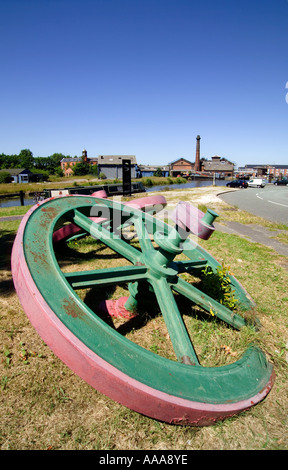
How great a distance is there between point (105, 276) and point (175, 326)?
710mm

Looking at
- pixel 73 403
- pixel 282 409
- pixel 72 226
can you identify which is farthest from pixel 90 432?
pixel 72 226

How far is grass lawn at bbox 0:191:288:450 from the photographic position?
5.17 ft

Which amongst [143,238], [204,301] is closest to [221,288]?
Result: [204,301]

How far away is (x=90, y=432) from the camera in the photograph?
1.63 metres

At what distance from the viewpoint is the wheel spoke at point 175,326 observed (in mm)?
1821

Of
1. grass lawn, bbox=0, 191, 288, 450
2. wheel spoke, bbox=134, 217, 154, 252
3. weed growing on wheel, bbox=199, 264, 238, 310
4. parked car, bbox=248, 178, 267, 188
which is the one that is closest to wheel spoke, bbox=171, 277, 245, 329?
grass lawn, bbox=0, 191, 288, 450

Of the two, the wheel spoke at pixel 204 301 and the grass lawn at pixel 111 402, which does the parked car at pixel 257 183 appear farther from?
the wheel spoke at pixel 204 301

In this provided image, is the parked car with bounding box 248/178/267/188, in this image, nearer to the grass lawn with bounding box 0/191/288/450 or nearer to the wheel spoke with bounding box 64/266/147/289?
the grass lawn with bounding box 0/191/288/450

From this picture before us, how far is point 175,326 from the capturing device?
1.99 metres

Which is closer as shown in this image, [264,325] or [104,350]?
[104,350]

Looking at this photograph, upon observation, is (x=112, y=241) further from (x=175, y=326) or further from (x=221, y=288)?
(x=221, y=288)

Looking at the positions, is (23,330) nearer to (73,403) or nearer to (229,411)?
(73,403)

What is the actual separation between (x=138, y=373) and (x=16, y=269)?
114cm

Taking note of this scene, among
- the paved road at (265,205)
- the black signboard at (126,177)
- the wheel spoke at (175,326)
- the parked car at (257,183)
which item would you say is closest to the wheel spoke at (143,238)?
the wheel spoke at (175,326)
